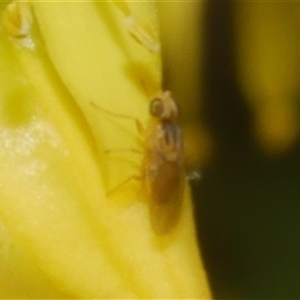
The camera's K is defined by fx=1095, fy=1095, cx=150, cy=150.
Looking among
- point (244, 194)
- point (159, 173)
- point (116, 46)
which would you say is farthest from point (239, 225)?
point (116, 46)

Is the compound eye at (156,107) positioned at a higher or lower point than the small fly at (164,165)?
higher

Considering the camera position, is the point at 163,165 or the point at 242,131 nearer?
the point at 163,165

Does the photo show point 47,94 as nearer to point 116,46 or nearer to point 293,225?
point 116,46

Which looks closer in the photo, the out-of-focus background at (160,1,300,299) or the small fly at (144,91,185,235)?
the small fly at (144,91,185,235)

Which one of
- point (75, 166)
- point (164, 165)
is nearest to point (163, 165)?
point (164, 165)

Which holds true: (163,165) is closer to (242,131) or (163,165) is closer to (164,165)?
(164,165)
